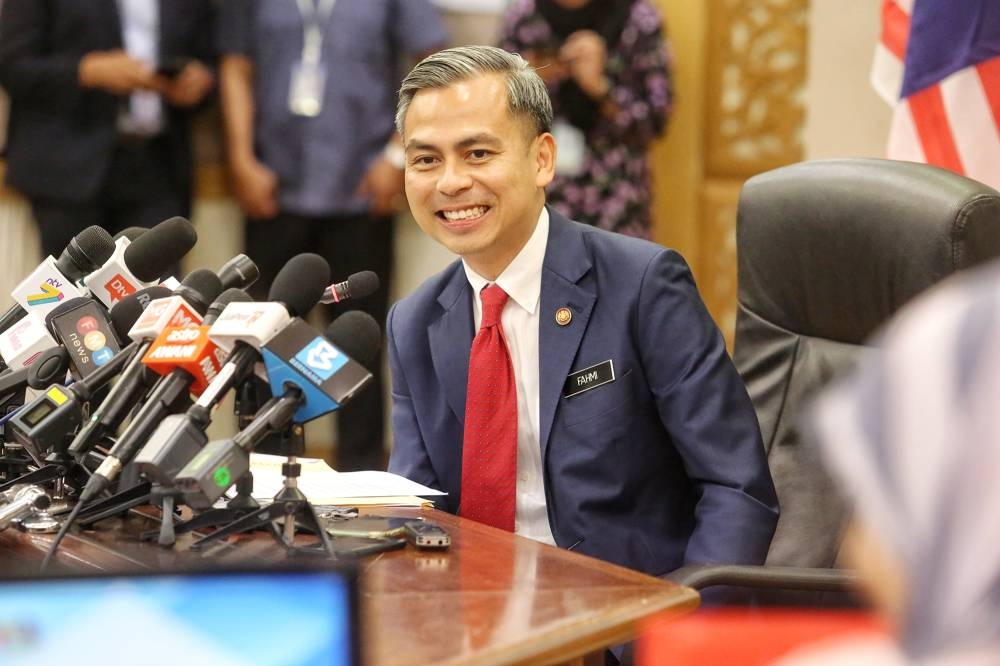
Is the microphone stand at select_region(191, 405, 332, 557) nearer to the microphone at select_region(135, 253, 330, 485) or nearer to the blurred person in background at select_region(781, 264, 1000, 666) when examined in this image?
the microphone at select_region(135, 253, 330, 485)

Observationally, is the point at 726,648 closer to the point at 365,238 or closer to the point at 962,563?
the point at 962,563

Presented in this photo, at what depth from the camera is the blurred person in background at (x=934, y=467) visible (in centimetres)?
61

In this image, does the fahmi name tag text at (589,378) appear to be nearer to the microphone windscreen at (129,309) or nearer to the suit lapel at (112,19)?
the microphone windscreen at (129,309)

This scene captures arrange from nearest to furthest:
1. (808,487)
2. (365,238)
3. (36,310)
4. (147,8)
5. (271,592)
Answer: (271,592) → (36,310) → (808,487) → (147,8) → (365,238)

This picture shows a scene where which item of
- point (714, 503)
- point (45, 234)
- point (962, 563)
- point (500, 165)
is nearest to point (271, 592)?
point (962, 563)

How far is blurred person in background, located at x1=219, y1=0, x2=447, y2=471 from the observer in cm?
425

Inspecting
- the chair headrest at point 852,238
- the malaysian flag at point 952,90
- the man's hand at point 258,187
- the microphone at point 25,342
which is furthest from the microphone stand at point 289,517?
the man's hand at point 258,187

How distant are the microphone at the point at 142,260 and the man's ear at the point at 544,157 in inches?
25.0

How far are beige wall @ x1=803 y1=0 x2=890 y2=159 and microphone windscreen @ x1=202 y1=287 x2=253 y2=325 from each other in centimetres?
286

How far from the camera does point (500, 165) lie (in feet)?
7.01

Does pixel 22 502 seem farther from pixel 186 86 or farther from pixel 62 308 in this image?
pixel 186 86

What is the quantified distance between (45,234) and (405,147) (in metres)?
2.31

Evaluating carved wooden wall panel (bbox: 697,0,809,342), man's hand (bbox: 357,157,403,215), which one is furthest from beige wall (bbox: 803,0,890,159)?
man's hand (bbox: 357,157,403,215)

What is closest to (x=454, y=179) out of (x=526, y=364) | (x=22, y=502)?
(x=526, y=364)
